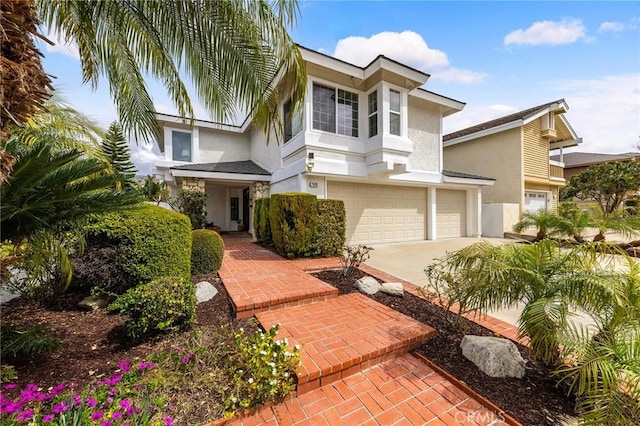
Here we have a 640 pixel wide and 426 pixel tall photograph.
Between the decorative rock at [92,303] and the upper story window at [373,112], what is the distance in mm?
9472

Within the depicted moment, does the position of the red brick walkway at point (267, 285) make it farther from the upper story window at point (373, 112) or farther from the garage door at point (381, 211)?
the upper story window at point (373, 112)

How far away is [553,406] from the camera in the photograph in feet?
7.95

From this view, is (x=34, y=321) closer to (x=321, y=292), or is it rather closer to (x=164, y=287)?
(x=164, y=287)

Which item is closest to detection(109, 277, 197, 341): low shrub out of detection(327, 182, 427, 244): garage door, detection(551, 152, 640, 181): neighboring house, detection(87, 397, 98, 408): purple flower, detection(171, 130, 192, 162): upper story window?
detection(87, 397, 98, 408): purple flower

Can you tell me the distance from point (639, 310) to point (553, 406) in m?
1.17

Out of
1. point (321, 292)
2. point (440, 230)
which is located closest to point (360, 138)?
point (440, 230)

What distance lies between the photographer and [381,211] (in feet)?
37.0

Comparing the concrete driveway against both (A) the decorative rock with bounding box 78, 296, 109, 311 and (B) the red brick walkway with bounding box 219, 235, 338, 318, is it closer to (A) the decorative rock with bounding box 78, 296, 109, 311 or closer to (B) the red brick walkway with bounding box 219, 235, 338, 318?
(B) the red brick walkway with bounding box 219, 235, 338, 318

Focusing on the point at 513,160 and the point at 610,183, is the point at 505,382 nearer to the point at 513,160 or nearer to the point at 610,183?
the point at 513,160

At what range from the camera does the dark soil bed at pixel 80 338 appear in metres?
2.70

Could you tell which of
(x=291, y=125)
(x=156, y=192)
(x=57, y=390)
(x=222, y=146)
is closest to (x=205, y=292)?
(x=57, y=390)

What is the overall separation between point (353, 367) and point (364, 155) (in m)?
8.67

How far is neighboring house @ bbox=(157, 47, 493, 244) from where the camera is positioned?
9.50 m

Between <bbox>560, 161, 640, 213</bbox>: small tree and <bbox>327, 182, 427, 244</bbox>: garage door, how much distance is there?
10129 mm
